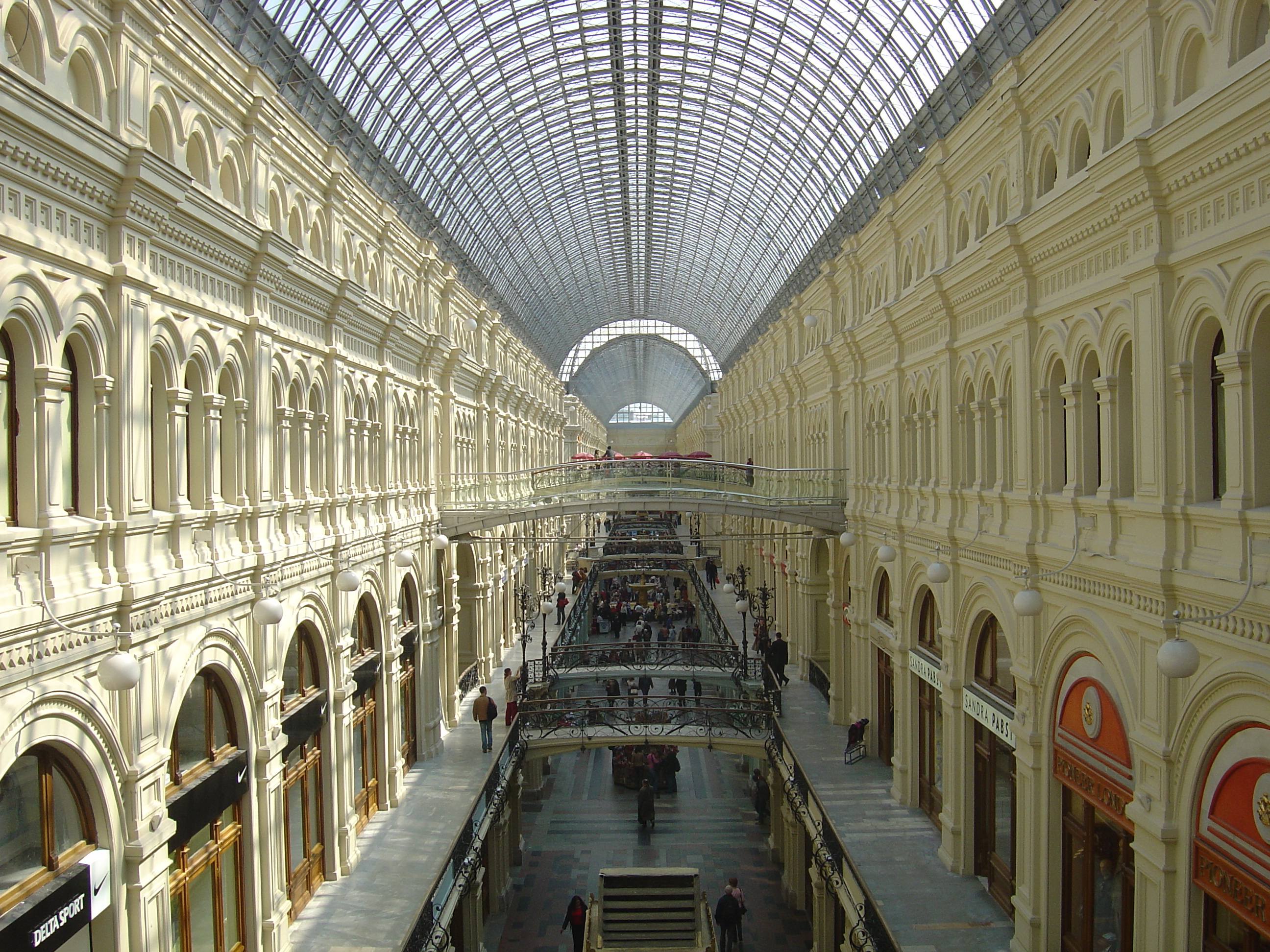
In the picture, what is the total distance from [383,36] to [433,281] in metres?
5.59

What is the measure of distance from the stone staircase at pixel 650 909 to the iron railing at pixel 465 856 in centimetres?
231

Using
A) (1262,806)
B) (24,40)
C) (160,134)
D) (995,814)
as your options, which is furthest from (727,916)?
(24,40)

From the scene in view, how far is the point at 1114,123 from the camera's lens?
9.85 metres

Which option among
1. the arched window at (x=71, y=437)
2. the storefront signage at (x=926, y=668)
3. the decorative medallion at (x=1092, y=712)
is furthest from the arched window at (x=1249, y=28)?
the storefront signage at (x=926, y=668)

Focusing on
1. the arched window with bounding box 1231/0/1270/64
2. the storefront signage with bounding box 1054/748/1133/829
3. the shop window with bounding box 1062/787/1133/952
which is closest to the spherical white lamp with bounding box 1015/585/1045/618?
the storefront signage with bounding box 1054/748/1133/829

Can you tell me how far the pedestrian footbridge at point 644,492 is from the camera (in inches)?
933

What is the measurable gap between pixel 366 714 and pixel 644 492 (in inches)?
453

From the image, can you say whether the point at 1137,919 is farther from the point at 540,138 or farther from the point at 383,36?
the point at 540,138

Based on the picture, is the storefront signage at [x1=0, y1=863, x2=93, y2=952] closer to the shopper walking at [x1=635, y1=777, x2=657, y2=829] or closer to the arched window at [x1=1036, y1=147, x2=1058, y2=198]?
the arched window at [x1=1036, y1=147, x2=1058, y2=198]

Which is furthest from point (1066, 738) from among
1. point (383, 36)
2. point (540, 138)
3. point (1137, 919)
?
point (540, 138)

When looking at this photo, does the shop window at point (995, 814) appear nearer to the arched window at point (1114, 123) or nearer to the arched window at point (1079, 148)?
the arched window at point (1079, 148)

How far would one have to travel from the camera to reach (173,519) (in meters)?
9.80

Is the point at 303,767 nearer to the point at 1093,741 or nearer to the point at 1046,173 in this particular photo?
the point at 1093,741

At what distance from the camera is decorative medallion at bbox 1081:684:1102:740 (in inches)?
402
